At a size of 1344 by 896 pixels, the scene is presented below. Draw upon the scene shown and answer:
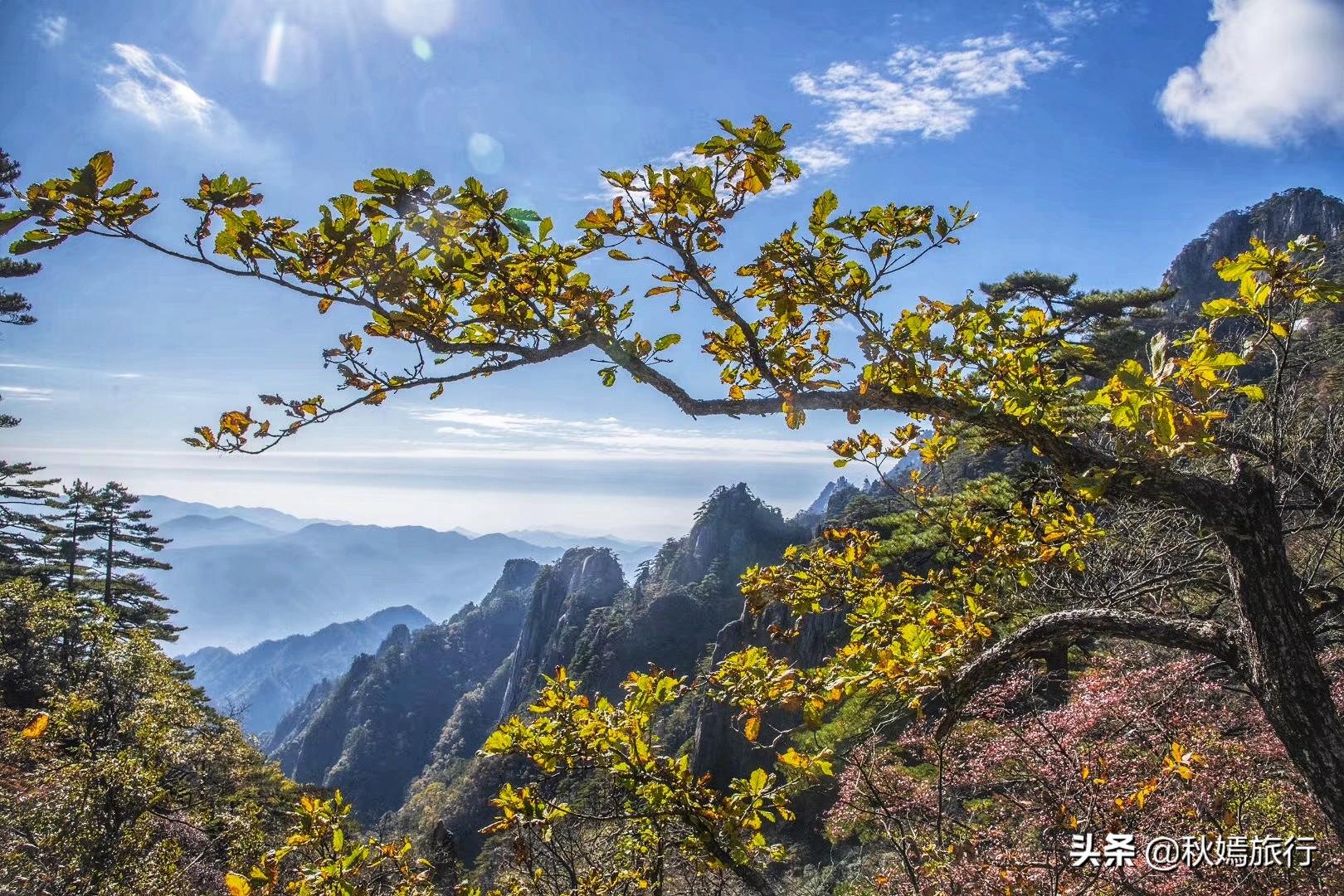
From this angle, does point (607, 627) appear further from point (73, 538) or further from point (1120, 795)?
point (1120, 795)

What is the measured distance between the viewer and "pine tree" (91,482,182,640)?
94.2 feet

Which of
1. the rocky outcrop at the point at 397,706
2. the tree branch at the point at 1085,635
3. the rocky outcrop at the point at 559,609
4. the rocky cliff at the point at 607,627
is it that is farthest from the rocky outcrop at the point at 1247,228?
the rocky outcrop at the point at 397,706

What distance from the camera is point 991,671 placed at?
2.71 meters

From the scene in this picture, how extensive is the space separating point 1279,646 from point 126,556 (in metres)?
39.9

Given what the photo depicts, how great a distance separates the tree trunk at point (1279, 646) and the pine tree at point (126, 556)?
121 feet

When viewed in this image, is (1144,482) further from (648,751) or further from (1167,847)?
(1167,847)

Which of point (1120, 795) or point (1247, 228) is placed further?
point (1247, 228)

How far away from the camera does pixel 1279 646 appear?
92.2 inches

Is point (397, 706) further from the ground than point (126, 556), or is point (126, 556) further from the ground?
point (126, 556)

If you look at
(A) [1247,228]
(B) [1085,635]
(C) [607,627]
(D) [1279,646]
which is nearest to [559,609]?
(C) [607,627]

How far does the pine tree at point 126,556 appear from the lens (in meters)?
28.7

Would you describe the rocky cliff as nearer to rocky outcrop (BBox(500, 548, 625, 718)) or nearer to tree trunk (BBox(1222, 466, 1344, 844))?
rocky outcrop (BBox(500, 548, 625, 718))

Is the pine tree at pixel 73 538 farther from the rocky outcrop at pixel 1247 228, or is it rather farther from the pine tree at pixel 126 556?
the rocky outcrop at pixel 1247 228

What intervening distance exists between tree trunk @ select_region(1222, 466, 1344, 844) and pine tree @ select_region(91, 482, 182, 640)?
3690 centimetres
